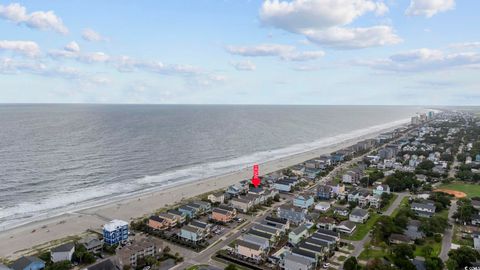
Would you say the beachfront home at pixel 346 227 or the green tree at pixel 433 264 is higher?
the green tree at pixel 433 264

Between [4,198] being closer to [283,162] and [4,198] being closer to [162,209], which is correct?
[162,209]

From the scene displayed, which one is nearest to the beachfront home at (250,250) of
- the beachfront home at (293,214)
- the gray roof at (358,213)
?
the beachfront home at (293,214)

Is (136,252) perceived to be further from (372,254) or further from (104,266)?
(372,254)

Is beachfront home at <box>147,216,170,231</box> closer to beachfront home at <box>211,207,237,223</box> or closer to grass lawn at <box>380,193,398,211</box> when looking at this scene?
beachfront home at <box>211,207,237,223</box>

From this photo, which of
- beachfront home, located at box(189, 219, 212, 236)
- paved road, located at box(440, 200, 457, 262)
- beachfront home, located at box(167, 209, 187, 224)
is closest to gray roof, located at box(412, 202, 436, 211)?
paved road, located at box(440, 200, 457, 262)

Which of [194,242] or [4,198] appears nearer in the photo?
[194,242]

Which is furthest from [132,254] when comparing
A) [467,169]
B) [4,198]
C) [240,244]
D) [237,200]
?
[467,169]

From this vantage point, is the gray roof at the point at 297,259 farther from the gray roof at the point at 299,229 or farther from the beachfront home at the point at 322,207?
the beachfront home at the point at 322,207
